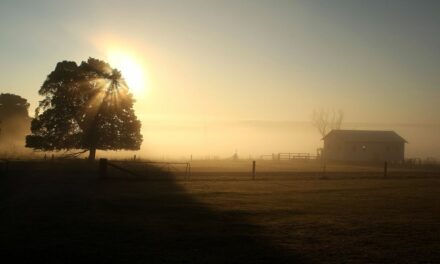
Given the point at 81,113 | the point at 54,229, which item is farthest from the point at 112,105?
the point at 54,229

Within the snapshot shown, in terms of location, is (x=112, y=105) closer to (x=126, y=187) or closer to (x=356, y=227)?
(x=126, y=187)

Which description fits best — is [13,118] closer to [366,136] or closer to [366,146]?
[366,146]

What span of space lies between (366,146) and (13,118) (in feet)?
204

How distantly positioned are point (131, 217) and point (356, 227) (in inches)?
291

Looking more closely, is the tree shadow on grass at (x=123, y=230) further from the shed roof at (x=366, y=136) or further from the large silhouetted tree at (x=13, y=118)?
the shed roof at (x=366, y=136)

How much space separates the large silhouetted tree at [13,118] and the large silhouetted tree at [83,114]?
3045 cm

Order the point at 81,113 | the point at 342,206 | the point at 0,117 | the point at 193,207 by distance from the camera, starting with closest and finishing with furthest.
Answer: the point at 193,207, the point at 342,206, the point at 81,113, the point at 0,117

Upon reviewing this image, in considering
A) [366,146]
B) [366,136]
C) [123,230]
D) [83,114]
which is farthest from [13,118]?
[123,230]

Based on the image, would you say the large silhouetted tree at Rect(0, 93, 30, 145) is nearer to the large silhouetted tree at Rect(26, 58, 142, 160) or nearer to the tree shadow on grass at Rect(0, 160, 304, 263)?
the large silhouetted tree at Rect(26, 58, 142, 160)

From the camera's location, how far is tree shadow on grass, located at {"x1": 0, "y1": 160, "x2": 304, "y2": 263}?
32.7 ft

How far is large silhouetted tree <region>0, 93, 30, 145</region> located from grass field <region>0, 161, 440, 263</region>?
5261cm

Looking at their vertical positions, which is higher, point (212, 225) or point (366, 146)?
point (366, 146)

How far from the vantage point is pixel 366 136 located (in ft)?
274

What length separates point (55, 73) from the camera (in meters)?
44.8
